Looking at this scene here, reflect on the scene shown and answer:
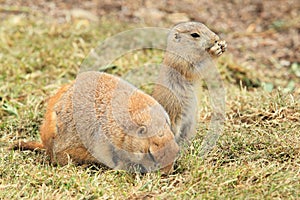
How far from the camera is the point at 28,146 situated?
193 inches

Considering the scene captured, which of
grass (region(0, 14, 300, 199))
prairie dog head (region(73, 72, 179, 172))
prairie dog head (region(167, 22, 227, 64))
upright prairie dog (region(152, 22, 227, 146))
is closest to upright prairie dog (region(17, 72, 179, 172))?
prairie dog head (region(73, 72, 179, 172))

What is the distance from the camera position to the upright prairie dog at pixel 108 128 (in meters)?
4.08

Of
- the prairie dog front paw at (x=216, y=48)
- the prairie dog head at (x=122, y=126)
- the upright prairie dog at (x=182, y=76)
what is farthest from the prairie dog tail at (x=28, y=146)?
the prairie dog front paw at (x=216, y=48)

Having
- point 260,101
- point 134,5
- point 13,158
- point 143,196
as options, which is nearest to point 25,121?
point 13,158

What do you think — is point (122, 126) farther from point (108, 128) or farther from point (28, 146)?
point (28, 146)

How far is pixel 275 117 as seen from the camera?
206 inches

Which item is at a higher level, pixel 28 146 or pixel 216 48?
pixel 216 48

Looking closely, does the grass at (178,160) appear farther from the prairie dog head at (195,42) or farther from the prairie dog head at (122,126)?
the prairie dog head at (195,42)

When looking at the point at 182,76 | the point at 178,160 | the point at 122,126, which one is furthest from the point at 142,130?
the point at 182,76

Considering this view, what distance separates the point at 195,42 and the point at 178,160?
101 cm

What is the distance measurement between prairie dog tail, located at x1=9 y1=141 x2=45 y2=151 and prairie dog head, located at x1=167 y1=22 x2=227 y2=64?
142 centimetres

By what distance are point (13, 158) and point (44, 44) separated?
2.80m

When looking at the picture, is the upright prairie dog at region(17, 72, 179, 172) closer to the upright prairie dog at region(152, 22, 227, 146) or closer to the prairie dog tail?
the prairie dog tail

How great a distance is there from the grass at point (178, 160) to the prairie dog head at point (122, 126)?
151 mm
